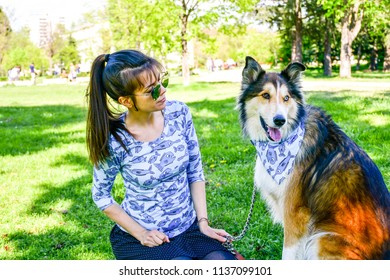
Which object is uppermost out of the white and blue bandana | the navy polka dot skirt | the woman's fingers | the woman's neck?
the woman's neck

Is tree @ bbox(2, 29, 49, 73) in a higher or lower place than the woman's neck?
higher

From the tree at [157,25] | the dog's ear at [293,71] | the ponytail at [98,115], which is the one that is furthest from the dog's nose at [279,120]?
the tree at [157,25]

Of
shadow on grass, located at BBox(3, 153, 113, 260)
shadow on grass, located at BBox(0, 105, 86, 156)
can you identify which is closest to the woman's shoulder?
shadow on grass, located at BBox(3, 153, 113, 260)

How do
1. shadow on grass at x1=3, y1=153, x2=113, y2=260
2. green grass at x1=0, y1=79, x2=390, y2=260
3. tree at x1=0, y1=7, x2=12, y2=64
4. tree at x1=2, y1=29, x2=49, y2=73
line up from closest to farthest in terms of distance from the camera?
1. shadow on grass at x1=3, y1=153, x2=113, y2=260
2. green grass at x1=0, y1=79, x2=390, y2=260
3. tree at x1=0, y1=7, x2=12, y2=64
4. tree at x1=2, y1=29, x2=49, y2=73

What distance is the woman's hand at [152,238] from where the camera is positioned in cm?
282

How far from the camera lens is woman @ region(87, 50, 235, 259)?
9.04 ft

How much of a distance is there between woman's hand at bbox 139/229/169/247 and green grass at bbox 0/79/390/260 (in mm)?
1399

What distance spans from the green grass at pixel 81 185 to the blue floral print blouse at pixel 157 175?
1322mm

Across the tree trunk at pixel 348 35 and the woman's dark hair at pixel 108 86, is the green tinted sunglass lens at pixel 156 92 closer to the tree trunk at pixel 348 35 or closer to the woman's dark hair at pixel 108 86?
the woman's dark hair at pixel 108 86

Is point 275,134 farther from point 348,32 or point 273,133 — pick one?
point 348,32

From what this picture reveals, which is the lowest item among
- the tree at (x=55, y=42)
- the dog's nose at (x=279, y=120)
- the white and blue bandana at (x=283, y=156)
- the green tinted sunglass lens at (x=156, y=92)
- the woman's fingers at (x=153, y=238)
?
the woman's fingers at (x=153, y=238)

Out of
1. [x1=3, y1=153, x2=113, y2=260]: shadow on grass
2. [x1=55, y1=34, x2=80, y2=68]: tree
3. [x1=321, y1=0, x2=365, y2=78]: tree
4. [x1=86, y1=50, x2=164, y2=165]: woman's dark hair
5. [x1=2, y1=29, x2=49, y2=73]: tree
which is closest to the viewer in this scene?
[x1=86, y1=50, x2=164, y2=165]: woman's dark hair

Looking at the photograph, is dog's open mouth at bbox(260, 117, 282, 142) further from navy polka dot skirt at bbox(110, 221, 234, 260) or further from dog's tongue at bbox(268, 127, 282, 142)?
navy polka dot skirt at bbox(110, 221, 234, 260)

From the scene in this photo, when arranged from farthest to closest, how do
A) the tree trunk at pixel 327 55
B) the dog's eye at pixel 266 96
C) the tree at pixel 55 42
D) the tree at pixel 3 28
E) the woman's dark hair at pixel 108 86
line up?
the tree at pixel 55 42
the tree at pixel 3 28
the tree trunk at pixel 327 55
the dog's eye at pixel 266 96
the woman's dark hair at pixel 108 86
